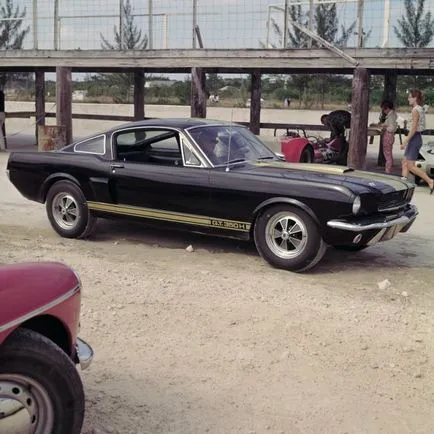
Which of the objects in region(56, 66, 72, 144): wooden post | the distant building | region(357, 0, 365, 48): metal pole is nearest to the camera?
region(357, 0, 365, 48): metal pole

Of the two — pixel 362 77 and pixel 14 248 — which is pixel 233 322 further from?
pixel 362 77

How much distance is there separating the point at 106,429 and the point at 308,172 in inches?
157

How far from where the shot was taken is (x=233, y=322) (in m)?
4.93

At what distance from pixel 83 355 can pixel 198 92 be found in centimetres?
1302

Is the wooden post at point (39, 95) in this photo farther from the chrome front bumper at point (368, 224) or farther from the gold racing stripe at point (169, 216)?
the chrome front bumper at point (368, 224)

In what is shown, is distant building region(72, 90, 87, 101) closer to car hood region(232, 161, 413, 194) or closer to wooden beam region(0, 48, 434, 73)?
wooden beam region(0, 48, 434, 73)

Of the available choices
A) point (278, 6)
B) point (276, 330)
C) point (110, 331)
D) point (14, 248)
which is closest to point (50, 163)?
point (14, 248)

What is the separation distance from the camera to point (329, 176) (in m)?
6.54

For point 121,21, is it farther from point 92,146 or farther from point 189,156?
point 189,156

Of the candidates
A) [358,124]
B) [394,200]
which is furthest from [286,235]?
[358,124]

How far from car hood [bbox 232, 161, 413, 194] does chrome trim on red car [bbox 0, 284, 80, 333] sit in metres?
3.73

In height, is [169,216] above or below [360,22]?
below

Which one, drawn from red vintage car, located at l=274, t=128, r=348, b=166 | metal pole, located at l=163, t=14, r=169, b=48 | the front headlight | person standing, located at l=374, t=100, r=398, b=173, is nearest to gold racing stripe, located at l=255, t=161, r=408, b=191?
the front headlight

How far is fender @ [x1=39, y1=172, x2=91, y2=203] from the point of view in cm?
765
